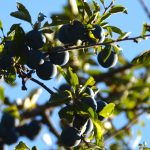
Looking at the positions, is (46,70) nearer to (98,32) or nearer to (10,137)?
(98,32)

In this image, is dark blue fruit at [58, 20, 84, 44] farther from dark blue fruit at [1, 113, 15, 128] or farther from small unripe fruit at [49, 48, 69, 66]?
dark blue fruit at [1, 113, 15, 128]

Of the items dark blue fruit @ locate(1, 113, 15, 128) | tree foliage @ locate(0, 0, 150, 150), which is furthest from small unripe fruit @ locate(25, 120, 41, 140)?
tree foliage @ locate(0, 0, 150, 150)

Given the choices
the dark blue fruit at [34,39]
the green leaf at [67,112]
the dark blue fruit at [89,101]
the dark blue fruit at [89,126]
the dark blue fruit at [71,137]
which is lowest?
the dark blue fruit at [71,137]

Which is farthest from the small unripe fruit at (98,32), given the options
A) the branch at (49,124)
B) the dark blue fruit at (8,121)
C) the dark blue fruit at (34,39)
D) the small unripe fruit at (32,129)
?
the small unripe fruit at (32,129)

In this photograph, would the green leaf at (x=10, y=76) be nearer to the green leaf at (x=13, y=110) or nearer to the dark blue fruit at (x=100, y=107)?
the dark blue fruit at (x=100, y=107)

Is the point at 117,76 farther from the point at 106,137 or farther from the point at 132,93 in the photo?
the point at 106,137
